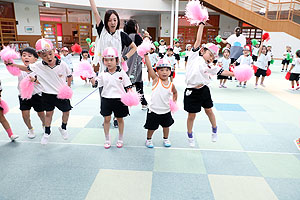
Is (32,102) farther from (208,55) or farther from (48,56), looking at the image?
(208,55)

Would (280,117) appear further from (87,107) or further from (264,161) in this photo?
(87,107)

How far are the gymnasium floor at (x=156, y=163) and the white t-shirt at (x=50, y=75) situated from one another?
0.83m

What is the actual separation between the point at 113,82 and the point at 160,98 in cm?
63

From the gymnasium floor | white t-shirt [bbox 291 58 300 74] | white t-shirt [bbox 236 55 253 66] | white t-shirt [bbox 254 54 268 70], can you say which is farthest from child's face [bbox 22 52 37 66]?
white t-shirt [bbox 291 58 300 74]

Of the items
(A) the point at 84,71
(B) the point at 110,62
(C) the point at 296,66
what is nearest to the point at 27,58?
(A) the point at 84,71

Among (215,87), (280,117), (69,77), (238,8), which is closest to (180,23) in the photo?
(238,8)

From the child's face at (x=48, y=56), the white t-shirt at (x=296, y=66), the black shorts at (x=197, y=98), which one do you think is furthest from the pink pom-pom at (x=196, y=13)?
the white t-shirt at (x=296, y=66)

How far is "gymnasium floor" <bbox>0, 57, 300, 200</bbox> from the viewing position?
7.09 feet

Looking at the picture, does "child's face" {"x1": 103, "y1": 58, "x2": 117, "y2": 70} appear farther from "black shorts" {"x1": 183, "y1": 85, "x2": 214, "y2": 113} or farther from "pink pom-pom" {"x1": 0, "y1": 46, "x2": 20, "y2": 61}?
"pink pom-pom" {"x1": 0, "y1": 46, "x2": 20, "y2": 61}

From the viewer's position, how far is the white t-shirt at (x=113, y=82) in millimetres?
2756

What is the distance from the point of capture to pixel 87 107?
15.9 ft

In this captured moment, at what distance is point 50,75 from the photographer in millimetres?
2834

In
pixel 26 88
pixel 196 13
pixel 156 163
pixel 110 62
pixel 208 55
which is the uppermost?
pixel 196 13

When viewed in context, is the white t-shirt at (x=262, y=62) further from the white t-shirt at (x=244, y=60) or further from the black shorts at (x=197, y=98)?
the black shorts at (x=197, y=98)
